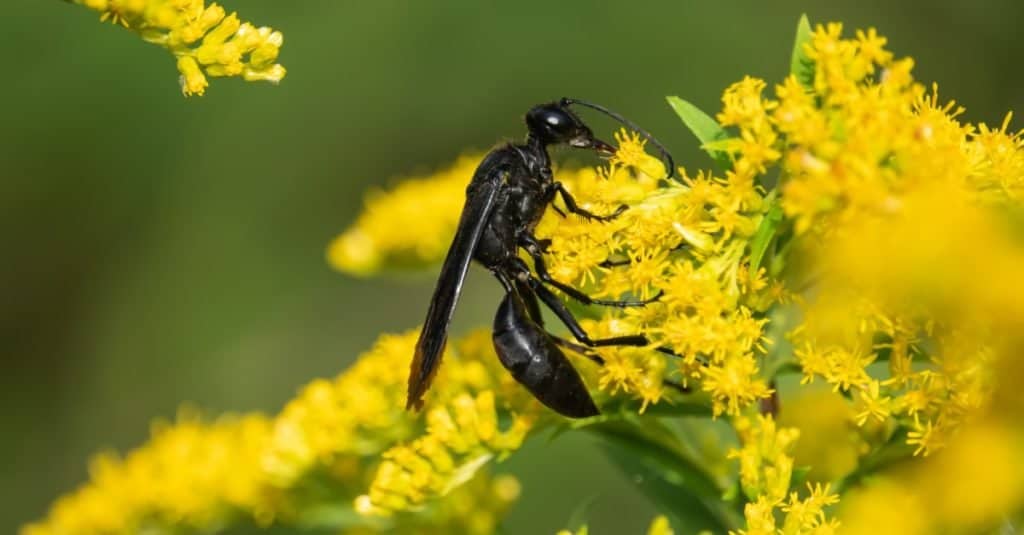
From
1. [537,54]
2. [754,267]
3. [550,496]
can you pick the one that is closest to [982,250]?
[754,267]

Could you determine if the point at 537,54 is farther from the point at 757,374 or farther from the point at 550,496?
the point at 757,374

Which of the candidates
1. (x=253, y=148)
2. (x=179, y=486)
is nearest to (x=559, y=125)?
(x=179, y=486)

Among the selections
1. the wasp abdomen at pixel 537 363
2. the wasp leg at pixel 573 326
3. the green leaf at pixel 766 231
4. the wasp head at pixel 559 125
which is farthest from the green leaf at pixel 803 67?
the wasp head at pixel 559 125

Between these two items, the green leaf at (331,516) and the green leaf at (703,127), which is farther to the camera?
the green leaf at (331,516)

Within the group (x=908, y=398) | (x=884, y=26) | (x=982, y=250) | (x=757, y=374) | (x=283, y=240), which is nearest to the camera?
(x=982, y=250)

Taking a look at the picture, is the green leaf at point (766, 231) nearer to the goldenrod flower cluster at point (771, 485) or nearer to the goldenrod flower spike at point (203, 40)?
A: the goldenrod flower cluster at point (771, 485)
